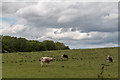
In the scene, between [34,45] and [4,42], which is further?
[34,45]

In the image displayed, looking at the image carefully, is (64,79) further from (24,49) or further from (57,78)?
(24,49)

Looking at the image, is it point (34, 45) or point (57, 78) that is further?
point (34, 45)

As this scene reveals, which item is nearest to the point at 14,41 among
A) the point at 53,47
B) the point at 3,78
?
the point at 53,47

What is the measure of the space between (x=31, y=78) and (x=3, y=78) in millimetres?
3021

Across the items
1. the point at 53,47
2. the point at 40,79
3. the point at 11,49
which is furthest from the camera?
the point at 53,47

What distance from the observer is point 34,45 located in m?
135

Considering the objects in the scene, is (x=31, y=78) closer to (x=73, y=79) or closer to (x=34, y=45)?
(x=73, y=79)

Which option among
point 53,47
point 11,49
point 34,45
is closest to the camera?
point 11,49

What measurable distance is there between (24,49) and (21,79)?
4202 inches

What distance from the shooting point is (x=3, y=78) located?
18.3 m

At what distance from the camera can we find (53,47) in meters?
158

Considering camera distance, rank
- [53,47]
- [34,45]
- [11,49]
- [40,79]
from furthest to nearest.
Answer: [53,47] < [34,45] < [11,49] < [40,79]

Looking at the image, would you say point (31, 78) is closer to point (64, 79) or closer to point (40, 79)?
point (40, 79)

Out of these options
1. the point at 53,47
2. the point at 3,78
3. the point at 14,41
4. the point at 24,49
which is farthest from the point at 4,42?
the point at 3,78
